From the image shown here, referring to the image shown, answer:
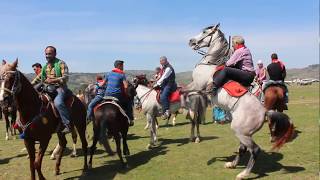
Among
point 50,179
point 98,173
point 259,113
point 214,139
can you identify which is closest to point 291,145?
point 214,139

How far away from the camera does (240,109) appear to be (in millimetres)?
9891

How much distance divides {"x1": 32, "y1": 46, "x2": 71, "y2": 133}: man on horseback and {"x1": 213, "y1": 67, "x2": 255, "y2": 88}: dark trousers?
399 cm

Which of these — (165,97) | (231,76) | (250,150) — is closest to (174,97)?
(165,97)

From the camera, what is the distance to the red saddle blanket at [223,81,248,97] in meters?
10.0

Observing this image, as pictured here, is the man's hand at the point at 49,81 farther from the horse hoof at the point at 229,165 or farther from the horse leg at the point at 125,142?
the horse hoof at the point at 229,165

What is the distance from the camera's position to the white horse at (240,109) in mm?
9719

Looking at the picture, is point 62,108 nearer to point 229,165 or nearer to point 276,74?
point 229,165

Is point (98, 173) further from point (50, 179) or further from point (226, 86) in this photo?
point (226, 86)

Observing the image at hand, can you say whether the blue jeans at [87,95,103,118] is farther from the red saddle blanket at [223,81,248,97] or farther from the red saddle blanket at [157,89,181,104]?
the red saddle blanket at [223,81,248,97]

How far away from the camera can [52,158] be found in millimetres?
13664

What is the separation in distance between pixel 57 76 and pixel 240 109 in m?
4.93

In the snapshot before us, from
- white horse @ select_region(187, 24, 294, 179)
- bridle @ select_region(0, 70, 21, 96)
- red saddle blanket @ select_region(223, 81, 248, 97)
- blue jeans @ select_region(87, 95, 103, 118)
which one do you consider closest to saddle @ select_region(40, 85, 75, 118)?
blue jeans @ select_region(87, 95, 103, 118)

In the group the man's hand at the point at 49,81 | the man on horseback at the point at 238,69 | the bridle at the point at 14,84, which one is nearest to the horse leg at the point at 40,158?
the bridle at the point at 14,84

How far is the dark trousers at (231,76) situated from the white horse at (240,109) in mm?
241
